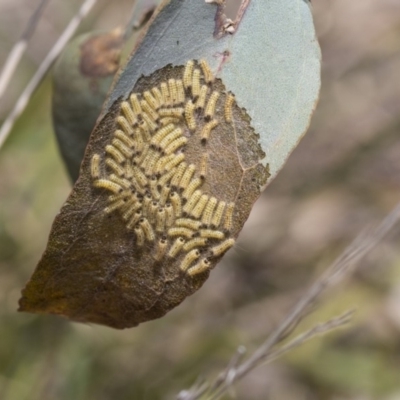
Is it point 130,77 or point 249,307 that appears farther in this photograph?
point 249,307

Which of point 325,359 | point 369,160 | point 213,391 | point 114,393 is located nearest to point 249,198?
point 213,391

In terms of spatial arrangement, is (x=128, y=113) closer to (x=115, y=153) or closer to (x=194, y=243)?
(x=115, y=153)

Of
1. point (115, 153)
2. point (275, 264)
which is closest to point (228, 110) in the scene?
point (115, 153)

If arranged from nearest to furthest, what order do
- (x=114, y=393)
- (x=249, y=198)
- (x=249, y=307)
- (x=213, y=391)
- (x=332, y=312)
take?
(x=249, y=198)
(x=213, y=391)
(x=114, y=393)
(x=332, y=312)
(x=249, y=307)

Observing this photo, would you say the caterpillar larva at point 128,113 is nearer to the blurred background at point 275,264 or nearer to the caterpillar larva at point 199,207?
the caterpillar larva at point 199,207

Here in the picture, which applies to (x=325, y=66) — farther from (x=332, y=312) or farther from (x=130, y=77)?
(x=130, y=77)

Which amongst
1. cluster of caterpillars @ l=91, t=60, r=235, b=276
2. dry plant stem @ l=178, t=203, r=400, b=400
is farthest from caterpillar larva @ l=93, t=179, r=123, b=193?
dry plant stem @ l=178, t=203, r=400, b=400
